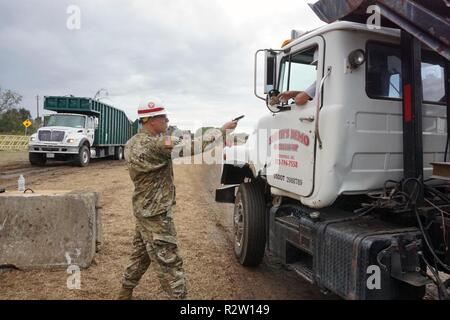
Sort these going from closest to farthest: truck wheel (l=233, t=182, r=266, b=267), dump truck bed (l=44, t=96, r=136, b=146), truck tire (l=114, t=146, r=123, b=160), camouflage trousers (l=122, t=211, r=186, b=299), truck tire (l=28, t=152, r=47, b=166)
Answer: camouflage trousers (l=122, t=211, r=186, b=299) < truck wheel (l=233, t=182, r=266, b=267) < truck tire (l=28, t=152, r=47, b=166) < dump truck bed (l=44, t=96, r=136, b=146) < truck tire (l=114, t=146, r=123, b=160)

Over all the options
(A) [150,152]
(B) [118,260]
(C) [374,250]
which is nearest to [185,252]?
(B) [118,260]

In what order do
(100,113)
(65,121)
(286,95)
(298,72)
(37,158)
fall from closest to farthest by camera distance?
(286,95), (298,72), (37,158), (65,121), (100,113)

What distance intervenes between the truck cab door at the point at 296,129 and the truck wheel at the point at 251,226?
1.62ft

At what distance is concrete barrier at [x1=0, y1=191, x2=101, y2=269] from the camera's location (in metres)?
4.54

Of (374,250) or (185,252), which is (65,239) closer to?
(185,252)

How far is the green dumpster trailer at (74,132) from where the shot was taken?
17.2 metres

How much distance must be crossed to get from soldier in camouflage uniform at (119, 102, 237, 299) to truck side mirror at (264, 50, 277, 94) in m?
1.12

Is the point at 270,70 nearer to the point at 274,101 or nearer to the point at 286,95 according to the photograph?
the point at 274,101

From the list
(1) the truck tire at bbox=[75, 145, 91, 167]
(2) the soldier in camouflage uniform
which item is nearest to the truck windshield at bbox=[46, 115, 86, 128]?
(1) the truck tire at bbox=[75, 145, 91, 167]

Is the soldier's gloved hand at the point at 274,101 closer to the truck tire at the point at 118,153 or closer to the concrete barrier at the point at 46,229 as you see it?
the concrete barrier at the point at 46,229

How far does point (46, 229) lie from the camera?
4.59m

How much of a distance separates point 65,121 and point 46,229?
14.6 m

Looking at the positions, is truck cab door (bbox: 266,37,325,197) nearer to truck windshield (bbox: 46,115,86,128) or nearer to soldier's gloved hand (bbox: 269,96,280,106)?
soldier's gloved hand (bbox: 269,96,280,106)

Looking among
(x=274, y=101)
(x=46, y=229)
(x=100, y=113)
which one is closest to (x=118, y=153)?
(x=100, y=113)
